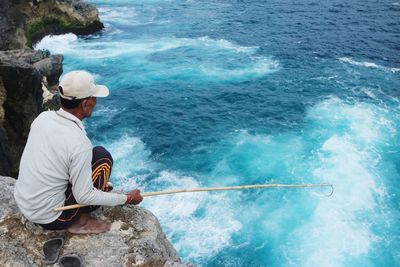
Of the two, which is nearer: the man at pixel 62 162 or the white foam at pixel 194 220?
the man at pixel 62 162

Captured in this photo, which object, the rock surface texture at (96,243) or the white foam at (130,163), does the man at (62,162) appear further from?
the white foam at (130,163)

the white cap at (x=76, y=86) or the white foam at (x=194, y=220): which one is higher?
the white cap at (x=76, y=86)

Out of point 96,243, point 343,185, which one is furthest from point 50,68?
point 96,243

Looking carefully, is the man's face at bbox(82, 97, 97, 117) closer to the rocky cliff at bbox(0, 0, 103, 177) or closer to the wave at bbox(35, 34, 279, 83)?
the rocky cliff at bbox(0, 0, 103, 177)

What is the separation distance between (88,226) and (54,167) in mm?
1442

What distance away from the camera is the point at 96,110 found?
29578 mm

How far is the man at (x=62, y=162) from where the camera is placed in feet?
17.0

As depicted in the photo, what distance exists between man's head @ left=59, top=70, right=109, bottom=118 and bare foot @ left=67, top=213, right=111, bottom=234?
71.1 inches

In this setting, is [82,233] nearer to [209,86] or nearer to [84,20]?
[209,86]

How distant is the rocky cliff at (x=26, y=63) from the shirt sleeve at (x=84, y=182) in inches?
463

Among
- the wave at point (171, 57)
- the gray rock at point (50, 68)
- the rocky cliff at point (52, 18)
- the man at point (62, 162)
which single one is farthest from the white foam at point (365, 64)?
the man at point (62, 162)

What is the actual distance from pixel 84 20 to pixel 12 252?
4709 cm

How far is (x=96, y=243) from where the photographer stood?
20.0 feet

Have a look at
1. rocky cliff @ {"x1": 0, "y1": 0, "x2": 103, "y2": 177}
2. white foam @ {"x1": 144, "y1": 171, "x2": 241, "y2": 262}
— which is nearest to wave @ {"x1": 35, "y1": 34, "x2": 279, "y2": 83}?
rocky cliff @ {"x1": 0, "y1": 0, "x2": 103, "y2": 177}
